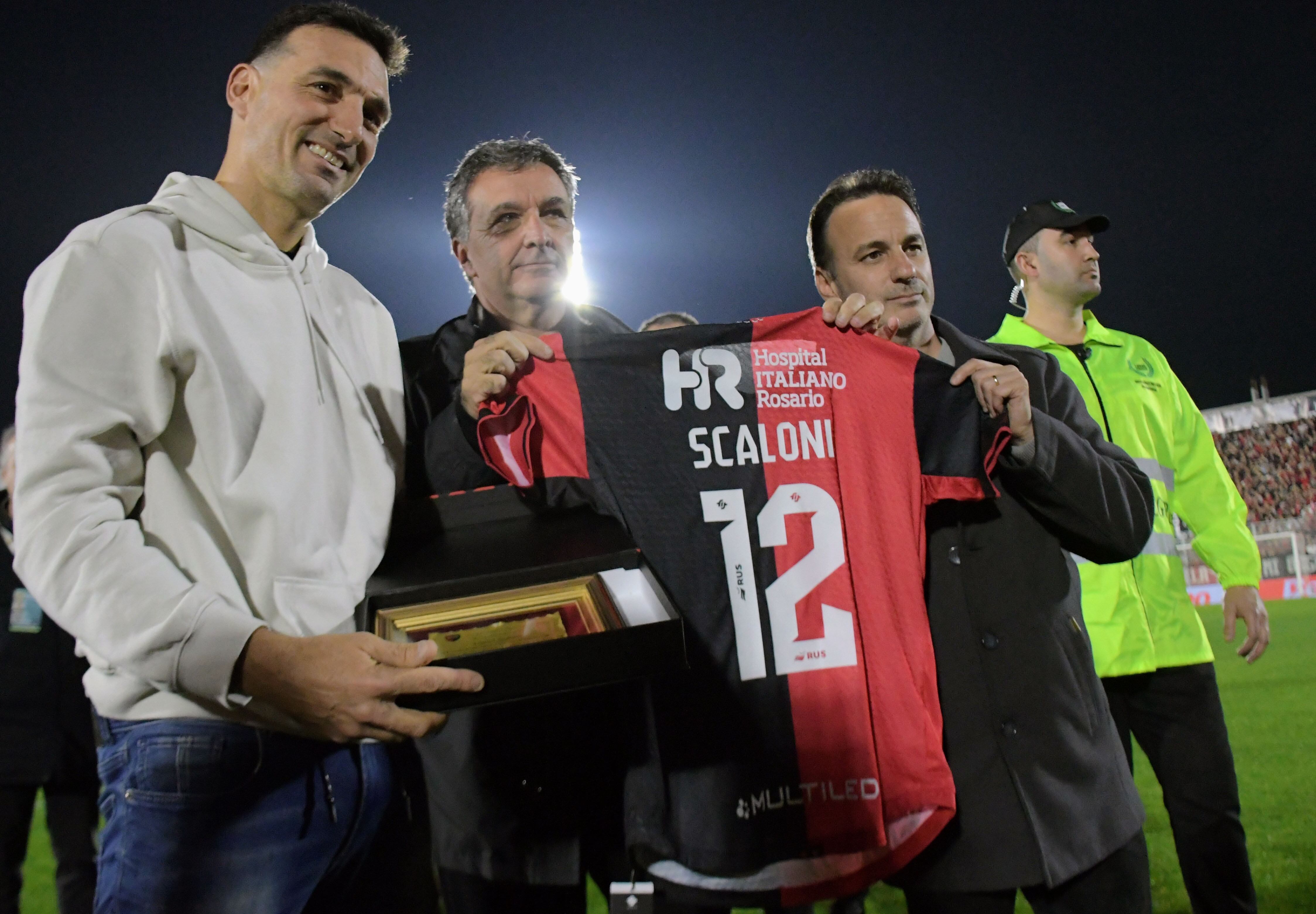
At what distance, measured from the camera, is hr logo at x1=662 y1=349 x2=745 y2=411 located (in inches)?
66.4

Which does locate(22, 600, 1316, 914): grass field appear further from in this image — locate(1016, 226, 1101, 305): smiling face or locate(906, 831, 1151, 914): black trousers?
locate(1016, 226, 1101, 305): smiling face

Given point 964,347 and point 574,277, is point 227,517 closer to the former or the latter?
point 574,277

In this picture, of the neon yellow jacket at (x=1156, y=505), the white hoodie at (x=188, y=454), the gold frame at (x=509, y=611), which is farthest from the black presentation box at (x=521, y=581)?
the neon yellow jacket at (x=1156, y=505)

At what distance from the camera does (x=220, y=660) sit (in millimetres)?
1093

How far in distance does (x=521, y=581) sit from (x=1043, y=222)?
2791 mm

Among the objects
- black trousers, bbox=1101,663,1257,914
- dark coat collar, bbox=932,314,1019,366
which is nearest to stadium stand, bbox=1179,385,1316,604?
black trousers, bbox=1101,663,1257,914

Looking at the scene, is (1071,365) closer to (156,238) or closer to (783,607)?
(783,607)

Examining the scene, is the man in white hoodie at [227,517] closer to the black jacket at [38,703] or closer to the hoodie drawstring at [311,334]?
the hoodie drawstring at [311,334]

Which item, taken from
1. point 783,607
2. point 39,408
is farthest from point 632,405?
point 39,408

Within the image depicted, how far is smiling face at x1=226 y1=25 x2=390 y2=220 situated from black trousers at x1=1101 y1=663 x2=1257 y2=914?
2.47 meters

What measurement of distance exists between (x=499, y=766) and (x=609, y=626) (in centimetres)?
45

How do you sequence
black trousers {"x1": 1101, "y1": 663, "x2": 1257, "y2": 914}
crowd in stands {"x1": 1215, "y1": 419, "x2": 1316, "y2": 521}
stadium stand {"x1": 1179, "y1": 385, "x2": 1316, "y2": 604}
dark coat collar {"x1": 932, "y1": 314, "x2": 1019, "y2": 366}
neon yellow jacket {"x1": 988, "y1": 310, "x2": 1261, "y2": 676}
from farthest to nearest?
crowd in stands {"x1": 1215, "y1": 419, "x2": 1316, "y2": 521} < stadium stand {"x1": 1179, "y1": 385, "x2": 1316, "y2": 604} < neon yellow jacket {"x1": 988, "y1": 310, "x2": 1261, "y2": 676} < black trousers {"x1": 1101, "y1": 663, "x2": 1257, "y2": 914} < dark coat collar {"x1": 932, "y1": 314, "x2": 1019, "y2": 366}

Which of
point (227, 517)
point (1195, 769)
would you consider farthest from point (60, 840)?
point (1195, 769)

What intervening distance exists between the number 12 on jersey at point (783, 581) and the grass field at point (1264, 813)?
2110mm
